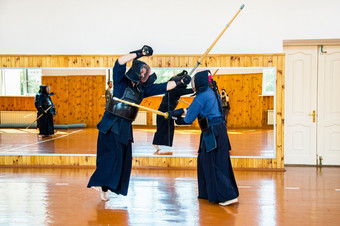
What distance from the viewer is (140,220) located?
3699 millimetres

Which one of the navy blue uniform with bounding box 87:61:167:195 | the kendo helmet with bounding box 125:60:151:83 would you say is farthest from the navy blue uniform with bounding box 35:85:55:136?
the kendo helmet with bounding box 125:60:151:83

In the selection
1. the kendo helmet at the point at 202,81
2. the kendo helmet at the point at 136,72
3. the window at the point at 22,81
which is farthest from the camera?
the window at the point at 22,81

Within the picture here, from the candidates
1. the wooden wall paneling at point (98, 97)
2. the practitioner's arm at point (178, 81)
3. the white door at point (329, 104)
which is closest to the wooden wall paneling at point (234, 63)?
the wooden wall paneling at point (98, 97)

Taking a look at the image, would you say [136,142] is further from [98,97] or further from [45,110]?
[45,110]

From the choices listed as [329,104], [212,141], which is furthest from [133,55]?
[329,104]

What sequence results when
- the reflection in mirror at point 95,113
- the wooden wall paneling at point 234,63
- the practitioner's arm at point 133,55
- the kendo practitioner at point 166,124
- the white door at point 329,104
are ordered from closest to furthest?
the practitioner's arm at point 133,55 → the kendo practitioner at point 166,124 → the reflection in mirror at point 95,113 → the wooden wall paneling at point 234,63 → the white door at point 329,104

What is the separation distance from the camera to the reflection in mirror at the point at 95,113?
236 inches

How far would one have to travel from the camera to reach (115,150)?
422cm

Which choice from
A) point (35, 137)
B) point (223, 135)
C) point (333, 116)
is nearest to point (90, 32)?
point (35, 137)

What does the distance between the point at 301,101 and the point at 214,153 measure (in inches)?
122

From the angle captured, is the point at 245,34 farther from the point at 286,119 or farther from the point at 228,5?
the point at 286,119

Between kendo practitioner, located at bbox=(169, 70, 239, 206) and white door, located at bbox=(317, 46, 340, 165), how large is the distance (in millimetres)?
3074

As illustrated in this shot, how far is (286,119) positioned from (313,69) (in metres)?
1.05

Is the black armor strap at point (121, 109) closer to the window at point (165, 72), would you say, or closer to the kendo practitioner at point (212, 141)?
the kendo practitioner at point (212, 141)
